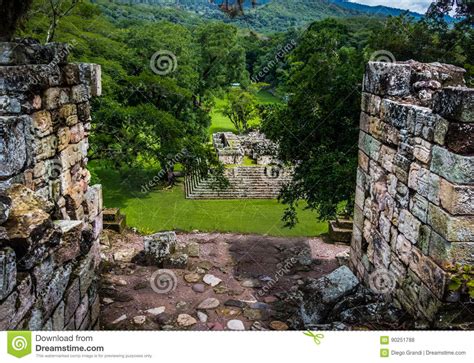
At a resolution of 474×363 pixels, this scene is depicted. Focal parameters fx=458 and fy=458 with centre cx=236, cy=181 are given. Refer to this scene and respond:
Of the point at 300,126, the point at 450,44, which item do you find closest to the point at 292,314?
the point at 300,126

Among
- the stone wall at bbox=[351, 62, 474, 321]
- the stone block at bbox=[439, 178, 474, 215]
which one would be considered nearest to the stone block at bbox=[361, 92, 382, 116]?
the stone wall at bbox=[351, 62, 474, 321]

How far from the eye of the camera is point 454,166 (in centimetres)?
414

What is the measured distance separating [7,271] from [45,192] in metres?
2.61

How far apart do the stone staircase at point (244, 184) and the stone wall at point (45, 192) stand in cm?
1287

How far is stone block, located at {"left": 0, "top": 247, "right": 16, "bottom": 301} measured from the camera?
2.91 m

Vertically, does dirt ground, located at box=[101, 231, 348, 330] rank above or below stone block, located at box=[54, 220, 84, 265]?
below

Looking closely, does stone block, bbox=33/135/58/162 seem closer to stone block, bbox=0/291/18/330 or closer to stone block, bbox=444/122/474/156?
stone block, bbox=0/291/18/330

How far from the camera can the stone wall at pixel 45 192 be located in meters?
3.22

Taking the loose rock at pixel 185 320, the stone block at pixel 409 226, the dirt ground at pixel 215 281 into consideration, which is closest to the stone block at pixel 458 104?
the stone block at pixel 409 226

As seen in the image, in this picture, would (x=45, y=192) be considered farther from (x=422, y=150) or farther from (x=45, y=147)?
(x=422, y=150)

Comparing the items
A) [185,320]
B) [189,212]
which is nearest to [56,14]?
[189,212]

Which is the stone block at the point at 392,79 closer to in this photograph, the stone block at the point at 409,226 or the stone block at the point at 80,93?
the stone block at the point at 409,226
